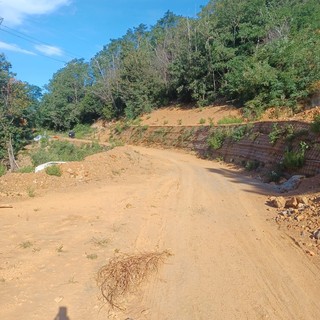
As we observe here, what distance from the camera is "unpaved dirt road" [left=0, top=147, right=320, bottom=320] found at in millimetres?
4066

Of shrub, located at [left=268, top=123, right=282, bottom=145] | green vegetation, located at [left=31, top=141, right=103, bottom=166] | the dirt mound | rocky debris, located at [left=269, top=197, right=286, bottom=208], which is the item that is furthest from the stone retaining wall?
green vegetation, located at [left=31, top=141, right=103, bottom=166]

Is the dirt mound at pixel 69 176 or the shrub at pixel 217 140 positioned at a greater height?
the shrub at pixel 217 140

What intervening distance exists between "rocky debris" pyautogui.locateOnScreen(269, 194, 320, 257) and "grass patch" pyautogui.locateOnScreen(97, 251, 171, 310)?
7.48ft

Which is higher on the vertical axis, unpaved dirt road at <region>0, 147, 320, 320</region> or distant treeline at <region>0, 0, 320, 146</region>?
distant treeline at <region>0, 0, 320, 146</region>

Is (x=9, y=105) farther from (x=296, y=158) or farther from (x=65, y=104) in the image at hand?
(x=65, y=104)

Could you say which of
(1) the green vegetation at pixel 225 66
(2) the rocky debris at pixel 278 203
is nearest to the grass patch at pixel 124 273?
(2) the rocky debris at pixel 278 203

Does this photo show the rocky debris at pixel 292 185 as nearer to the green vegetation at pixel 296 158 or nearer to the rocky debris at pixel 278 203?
the green vegetation at pixel 296 158

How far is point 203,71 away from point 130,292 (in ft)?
99.0

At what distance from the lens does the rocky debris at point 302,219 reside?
18.9ft

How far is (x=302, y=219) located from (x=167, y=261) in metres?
3.02

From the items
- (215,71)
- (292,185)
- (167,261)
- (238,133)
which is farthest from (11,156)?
(167,261)

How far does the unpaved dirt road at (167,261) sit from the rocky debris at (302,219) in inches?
8.2

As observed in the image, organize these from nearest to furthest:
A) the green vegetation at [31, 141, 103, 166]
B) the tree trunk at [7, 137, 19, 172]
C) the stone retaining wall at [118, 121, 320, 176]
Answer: the stone retaining wall at [118, 121, 320, 176]
the green vegetation at [31, 141, 103, 166]
the tree trunk at [7, 137, 19, 172]

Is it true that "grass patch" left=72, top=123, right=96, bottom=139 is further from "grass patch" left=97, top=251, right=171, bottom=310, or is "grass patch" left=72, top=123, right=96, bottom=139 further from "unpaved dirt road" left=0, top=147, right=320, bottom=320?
"grass patch" left=97, top=251, right=171, bottom=310
